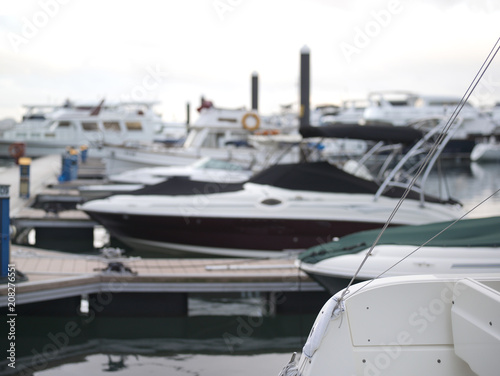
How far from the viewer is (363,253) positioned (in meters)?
8.10

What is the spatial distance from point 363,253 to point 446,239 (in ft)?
3.44

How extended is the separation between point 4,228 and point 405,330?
5154 millimetres

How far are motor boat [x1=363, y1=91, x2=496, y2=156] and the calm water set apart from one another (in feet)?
163

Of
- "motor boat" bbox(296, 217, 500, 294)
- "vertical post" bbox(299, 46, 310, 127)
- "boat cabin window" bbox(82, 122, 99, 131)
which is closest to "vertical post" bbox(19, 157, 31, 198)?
"vertical post" bbox(299, 46, 310, 127)

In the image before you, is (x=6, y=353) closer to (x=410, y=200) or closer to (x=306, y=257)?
(x=306, y=257)

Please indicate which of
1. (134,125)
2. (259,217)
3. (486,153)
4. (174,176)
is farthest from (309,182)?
(486,153)

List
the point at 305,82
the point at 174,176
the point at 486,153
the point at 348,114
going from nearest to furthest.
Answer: the point at 174,176
the point at 305,82
the point at 486,153
the point at 348,114

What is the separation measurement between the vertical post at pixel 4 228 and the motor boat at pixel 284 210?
13.9 feet

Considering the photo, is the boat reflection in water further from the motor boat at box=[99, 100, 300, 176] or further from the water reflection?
the motor boat at box=[99, 100, 300, 176]

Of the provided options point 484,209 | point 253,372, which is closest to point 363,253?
point 253,372

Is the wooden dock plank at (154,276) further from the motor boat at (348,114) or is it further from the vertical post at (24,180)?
the motor boat at (348,114)

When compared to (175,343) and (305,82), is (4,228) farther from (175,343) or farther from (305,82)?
(305,82)

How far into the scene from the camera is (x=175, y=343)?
830 cm

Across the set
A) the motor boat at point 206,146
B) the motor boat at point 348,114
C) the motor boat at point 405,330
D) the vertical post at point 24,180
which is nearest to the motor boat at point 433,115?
the motor boat at point 348,114
